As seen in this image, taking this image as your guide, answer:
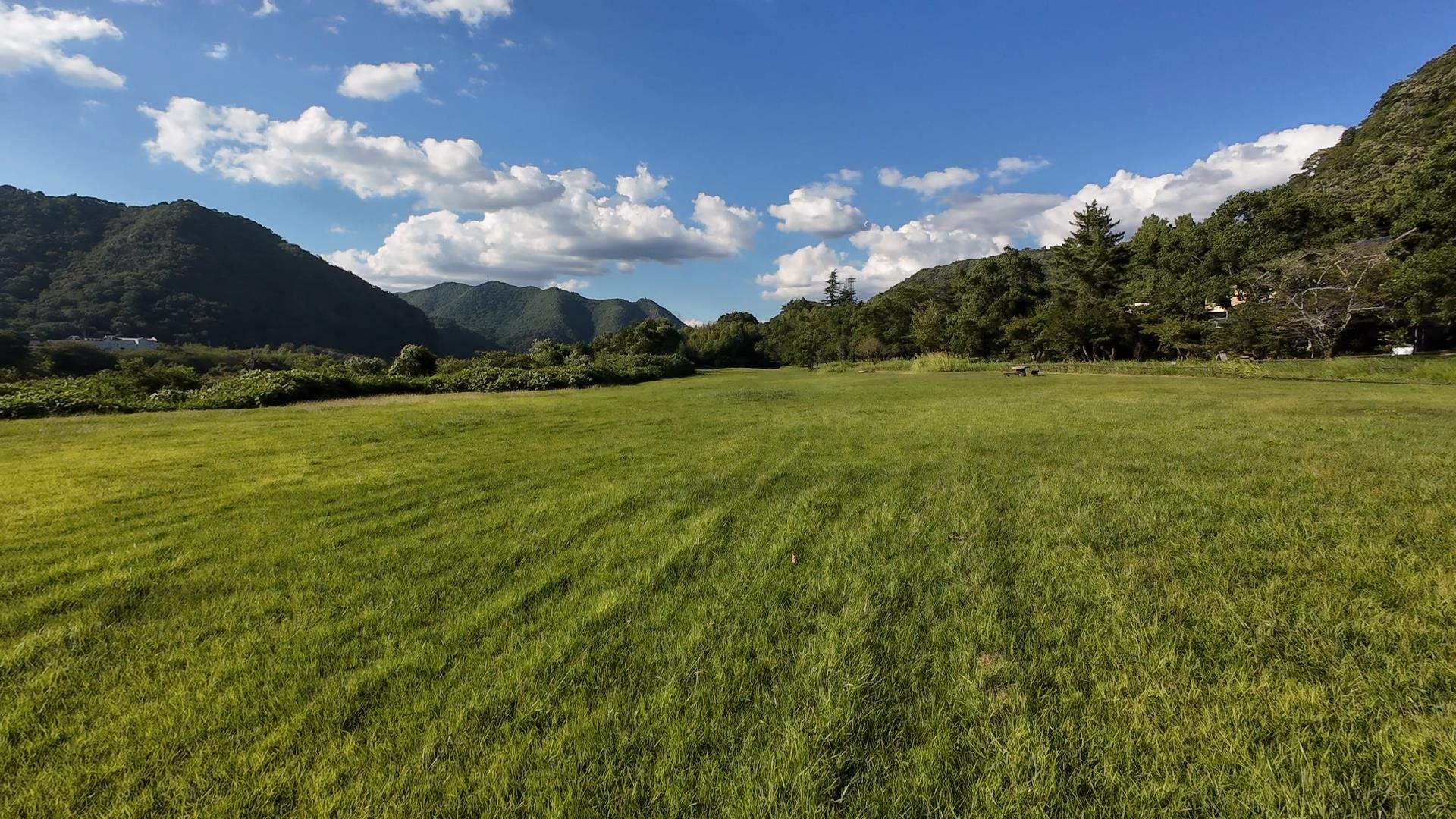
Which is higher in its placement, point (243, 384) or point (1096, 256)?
point (1096, 256)

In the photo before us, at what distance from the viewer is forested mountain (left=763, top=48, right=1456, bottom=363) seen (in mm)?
27219

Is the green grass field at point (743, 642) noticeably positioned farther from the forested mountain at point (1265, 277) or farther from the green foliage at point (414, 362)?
the forested mountain at point (1265, 277)

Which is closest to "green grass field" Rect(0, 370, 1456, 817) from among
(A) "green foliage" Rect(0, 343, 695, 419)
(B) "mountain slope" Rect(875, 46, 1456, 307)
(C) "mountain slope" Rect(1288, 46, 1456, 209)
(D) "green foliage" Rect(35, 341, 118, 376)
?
(A) "green foliage" Rect(0, 343, 695, 419)

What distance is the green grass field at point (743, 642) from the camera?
76.7 inches

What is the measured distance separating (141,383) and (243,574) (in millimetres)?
24770

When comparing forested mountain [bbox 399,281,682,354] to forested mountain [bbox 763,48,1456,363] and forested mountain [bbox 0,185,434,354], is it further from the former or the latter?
forested mountain [bbox 763,48,1456,363]

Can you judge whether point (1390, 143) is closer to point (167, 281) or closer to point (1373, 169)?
point (1373, 169)

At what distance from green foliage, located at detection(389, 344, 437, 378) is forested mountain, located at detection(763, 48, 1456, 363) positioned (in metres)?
46.2

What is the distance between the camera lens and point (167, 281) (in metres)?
88.0

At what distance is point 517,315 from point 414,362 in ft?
512

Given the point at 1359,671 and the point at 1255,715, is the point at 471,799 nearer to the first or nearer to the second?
the point at 1255,715

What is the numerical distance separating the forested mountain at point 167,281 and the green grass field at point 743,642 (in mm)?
110982

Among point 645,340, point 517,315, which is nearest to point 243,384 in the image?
point 645,340

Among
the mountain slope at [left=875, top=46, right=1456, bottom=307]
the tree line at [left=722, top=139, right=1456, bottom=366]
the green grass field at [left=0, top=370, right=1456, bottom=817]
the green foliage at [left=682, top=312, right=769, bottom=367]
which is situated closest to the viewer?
the green grass field at [left=0, top=370, right=1456, bottom=817]
